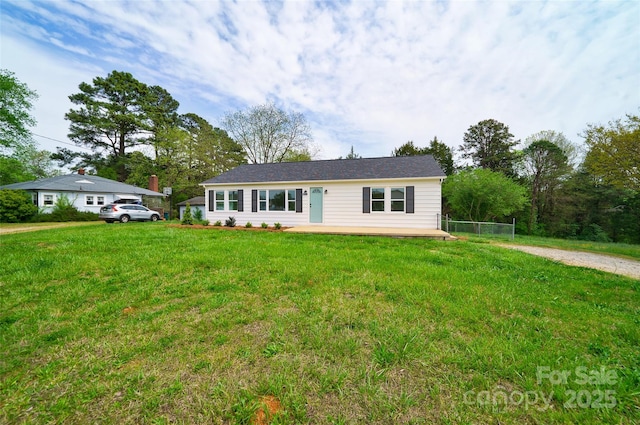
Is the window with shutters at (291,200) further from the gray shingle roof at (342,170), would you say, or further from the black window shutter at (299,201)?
the gray shingle roof at (342,170)

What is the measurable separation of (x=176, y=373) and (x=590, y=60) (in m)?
16.6

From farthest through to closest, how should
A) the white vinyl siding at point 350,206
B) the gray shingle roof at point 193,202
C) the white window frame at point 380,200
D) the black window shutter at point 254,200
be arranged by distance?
the gray shingle roof at point 193,202, the black window shutter at point 254,200, the white window frame at point 380,200, the white vinyl siding at point 350,206

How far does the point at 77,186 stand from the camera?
63.5ft

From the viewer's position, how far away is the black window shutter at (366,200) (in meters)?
11.7

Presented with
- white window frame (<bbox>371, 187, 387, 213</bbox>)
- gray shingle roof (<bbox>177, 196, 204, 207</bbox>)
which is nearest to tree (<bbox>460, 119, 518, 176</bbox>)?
white window frame (<bbox>371, 187, 387, 213</bbox>)

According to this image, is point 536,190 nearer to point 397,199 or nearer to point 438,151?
point 438,151

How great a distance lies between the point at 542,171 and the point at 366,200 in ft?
71.1

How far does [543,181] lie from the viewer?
72.5ft

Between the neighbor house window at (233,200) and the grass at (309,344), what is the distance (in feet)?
30.9

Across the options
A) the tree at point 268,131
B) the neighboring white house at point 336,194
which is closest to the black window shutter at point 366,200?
the neighboring white house at point 336,194

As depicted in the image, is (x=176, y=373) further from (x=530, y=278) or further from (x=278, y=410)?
(x=530, y=278)

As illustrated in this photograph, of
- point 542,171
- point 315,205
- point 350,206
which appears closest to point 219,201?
point 315,205

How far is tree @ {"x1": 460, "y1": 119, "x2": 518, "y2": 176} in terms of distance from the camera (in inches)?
983

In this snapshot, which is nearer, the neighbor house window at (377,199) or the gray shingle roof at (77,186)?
the neighbor house window at (377,199)
